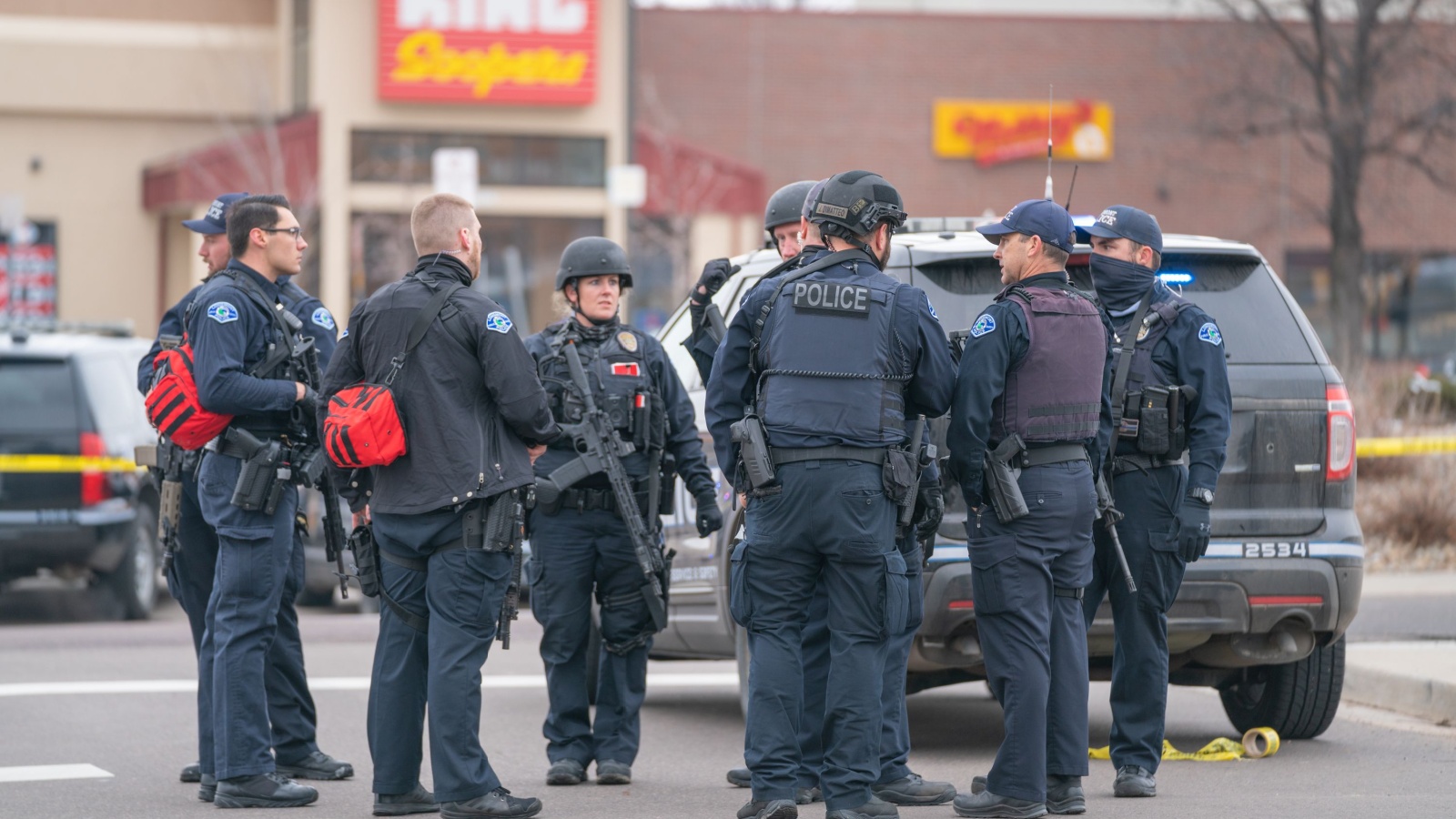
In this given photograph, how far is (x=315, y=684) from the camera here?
9.80 metres

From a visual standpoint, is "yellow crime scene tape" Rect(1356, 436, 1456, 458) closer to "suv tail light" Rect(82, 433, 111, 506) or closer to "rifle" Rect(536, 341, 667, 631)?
"rifle" Rect(536, 341, 667, 631)

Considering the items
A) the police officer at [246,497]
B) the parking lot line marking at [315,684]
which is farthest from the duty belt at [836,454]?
the parking lot line marking at [315,684]

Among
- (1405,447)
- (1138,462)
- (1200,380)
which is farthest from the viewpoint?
(1405,447)

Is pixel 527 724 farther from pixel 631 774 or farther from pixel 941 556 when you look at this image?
pixel 941 556

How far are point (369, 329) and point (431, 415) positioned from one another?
36cm

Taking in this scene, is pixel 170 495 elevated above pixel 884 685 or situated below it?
above

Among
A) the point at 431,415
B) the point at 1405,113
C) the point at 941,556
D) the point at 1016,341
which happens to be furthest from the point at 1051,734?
the point at 1405,113

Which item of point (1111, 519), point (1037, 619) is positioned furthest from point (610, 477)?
point (1111, 519)

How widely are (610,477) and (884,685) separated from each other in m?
1.32

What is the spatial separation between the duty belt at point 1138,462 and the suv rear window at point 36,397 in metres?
8.14

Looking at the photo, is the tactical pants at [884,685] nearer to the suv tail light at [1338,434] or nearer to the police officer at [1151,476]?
the police officer at [1151,476]

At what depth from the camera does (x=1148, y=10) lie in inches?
1683

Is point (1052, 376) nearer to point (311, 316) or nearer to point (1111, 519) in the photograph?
point (1111, 519)

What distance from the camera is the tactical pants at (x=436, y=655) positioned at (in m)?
6.10
